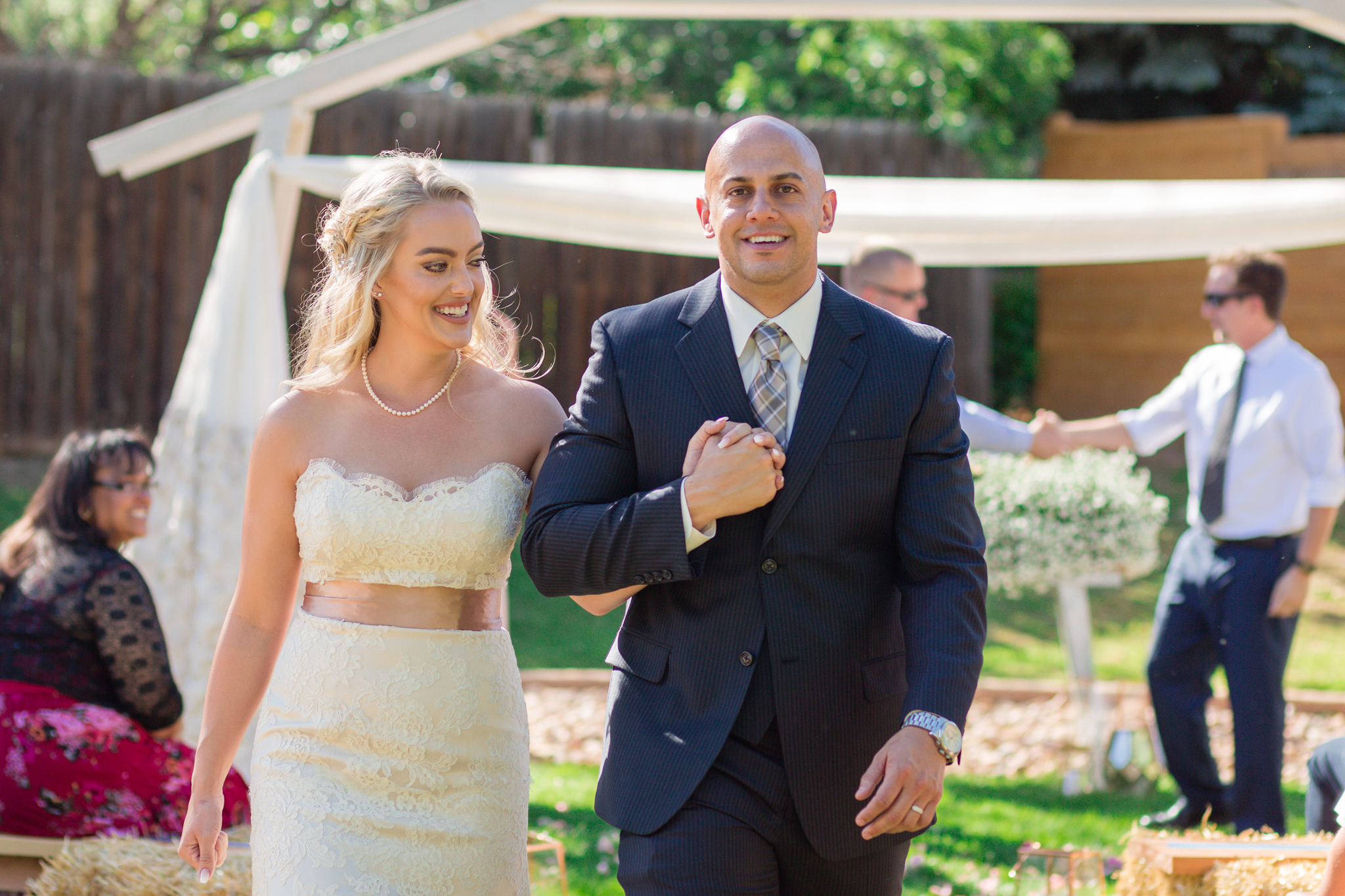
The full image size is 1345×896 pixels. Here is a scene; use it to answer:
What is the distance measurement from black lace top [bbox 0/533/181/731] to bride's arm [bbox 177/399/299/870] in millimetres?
1428

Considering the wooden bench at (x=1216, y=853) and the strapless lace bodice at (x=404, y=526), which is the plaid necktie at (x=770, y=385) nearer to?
the strapless lace bodice at (x=404, y=526)

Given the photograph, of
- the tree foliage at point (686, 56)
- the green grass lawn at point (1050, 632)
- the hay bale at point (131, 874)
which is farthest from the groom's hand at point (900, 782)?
the tree foliage at point (686, 56)

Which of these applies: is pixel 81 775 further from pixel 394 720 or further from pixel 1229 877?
pixel 1229 877

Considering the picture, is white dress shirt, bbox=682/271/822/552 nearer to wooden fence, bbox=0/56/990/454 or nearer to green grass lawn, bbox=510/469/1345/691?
green grass lawn, bbox=510/469/1345/691

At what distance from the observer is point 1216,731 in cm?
763

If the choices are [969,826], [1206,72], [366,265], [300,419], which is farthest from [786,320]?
[1206,72]

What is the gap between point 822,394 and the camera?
2645 mm

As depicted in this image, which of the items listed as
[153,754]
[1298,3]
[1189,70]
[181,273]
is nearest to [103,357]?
[181,273]

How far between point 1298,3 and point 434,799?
A: 11.9 ft

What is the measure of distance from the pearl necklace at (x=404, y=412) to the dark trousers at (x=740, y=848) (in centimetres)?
110

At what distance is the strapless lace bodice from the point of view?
3.00 meters

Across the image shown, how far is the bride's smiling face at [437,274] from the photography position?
3.05 m

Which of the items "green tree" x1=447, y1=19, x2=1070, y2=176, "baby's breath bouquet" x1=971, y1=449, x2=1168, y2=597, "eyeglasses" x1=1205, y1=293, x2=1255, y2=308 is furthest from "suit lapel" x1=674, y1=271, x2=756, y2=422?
"green tree" x1=447, y1=19, x2=1070, y2=176
